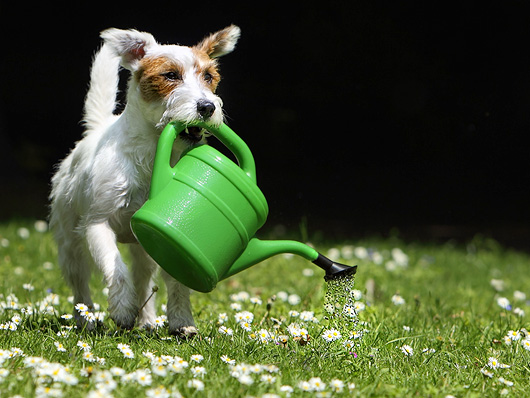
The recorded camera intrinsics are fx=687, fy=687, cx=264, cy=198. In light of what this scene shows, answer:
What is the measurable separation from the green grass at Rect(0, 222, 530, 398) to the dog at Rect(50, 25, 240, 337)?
0.20m

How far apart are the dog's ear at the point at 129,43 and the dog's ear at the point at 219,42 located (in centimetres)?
26

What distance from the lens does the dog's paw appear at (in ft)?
10.3

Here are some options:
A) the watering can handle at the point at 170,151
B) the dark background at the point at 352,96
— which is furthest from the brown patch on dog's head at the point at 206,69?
the dark background at the point at 352,96

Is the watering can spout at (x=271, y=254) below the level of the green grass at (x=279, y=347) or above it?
above

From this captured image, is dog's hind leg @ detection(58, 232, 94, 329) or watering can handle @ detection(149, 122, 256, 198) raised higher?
watering can handle @ detection(149, 122, 256, 198)

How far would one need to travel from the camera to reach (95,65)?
13.1 feet

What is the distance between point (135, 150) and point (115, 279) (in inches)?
24.5

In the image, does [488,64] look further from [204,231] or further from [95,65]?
[204,231]

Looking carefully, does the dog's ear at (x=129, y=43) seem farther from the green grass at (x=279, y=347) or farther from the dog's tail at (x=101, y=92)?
the green grass at (x=279, y=347)

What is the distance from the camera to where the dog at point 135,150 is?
9.95 feet

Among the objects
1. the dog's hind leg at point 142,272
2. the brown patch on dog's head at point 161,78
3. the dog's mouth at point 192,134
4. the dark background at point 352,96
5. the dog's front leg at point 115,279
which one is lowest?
the dark background at point 352,96

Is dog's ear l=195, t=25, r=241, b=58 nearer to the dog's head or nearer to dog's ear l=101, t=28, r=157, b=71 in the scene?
the dog's head

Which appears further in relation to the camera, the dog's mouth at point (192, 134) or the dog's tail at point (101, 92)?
the dog's tail at point (101, 92)

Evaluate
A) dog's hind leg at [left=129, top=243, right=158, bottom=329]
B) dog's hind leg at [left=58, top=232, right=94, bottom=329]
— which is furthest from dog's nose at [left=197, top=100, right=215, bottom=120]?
dog's hind leg at [left=58, top=232, right=94, bottom=329]
